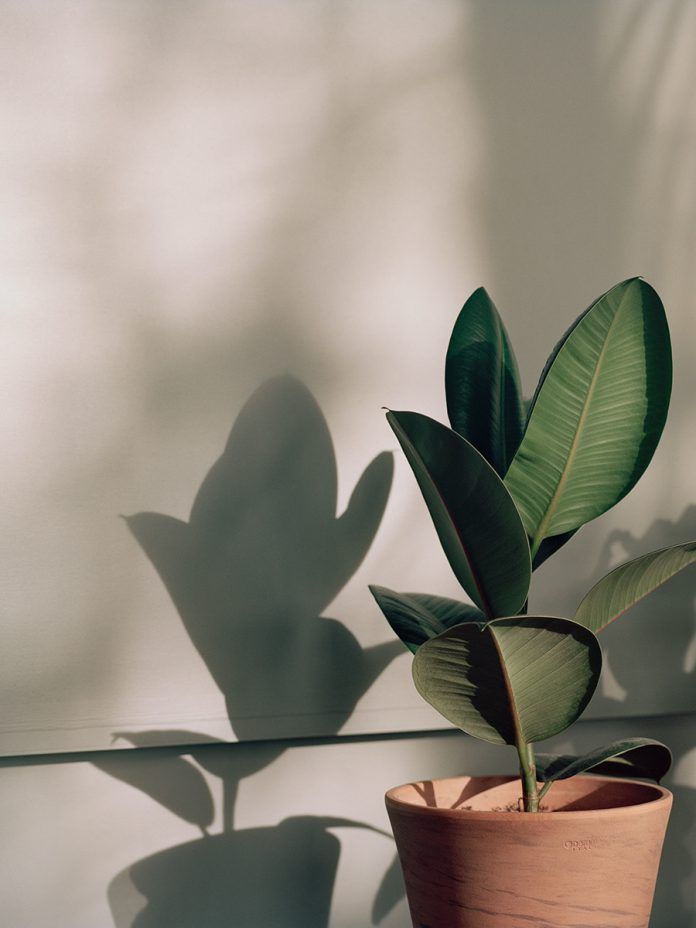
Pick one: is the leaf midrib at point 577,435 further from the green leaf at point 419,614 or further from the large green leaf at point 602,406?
the green leaf at point 419,614

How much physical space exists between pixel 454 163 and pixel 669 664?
0.72m

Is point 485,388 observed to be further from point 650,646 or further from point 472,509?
point 650,646

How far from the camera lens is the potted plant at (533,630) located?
0.69 m

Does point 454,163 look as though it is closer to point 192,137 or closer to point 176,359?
point 192,137

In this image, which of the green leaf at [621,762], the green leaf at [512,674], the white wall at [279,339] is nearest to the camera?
the green leaf at [512,674]

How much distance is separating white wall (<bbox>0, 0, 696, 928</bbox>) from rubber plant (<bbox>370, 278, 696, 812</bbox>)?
0.23m

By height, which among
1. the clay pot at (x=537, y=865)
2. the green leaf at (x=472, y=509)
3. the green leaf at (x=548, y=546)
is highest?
the green leaf at (x=472, y=509)

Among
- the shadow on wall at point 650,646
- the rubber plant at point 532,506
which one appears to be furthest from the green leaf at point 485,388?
the shadow on wall at point 650,646

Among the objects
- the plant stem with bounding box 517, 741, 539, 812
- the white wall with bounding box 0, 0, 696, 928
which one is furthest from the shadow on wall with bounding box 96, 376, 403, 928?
the plant stem with bounding box 517, 741, 539, 812

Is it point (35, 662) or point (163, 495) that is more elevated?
point (163, 495)

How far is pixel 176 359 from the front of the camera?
1.05 metres

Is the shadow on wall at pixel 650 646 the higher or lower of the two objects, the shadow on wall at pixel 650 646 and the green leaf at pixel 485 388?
the lower

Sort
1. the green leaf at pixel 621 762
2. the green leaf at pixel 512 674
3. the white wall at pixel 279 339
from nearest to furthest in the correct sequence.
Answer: the green leaf at pixel 512 674 < the green leaf at pixel 621 762 < the white wall at pixel 279 339

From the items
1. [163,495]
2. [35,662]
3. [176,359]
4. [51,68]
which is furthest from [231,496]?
[51,68]
